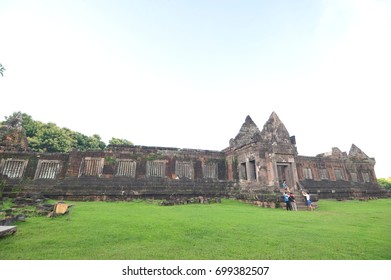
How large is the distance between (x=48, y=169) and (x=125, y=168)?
5390 millimetres

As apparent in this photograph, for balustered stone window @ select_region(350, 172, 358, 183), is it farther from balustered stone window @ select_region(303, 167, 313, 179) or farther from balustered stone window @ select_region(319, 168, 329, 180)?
balustered stone window @ select_region(303, 167, 313, 179)

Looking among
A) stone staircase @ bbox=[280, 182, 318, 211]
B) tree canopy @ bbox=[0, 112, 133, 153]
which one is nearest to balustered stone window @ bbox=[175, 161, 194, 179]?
stone staircase @ bbox=[280, 182, 318, 211]

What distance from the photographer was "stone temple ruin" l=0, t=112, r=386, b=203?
12727mm

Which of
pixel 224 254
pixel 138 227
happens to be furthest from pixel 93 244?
pixel 224 254

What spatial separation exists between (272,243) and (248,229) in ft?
4.10

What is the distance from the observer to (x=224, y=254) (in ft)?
11.1

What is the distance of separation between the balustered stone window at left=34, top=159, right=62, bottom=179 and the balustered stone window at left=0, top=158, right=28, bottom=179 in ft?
3.23

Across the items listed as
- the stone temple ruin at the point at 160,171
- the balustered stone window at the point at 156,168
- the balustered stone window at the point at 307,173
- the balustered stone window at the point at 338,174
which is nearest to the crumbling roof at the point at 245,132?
the stone temple ruin at the point at 160,171

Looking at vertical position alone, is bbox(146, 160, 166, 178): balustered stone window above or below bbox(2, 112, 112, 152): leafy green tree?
below

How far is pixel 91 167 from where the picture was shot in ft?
46.3

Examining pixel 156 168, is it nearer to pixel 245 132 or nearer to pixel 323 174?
pixel 245 132

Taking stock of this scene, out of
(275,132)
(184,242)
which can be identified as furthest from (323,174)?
(184,242)
